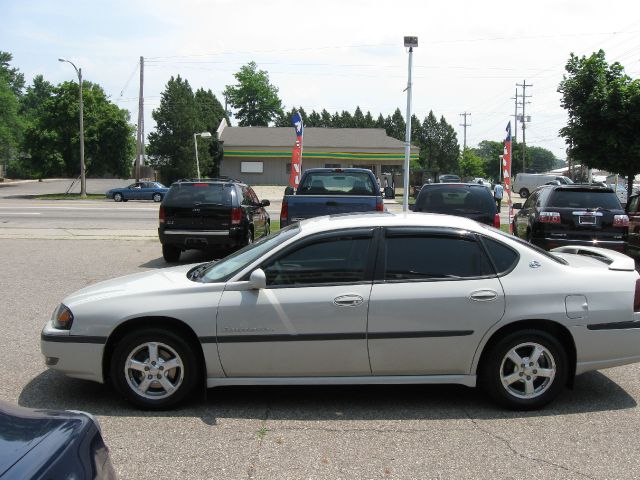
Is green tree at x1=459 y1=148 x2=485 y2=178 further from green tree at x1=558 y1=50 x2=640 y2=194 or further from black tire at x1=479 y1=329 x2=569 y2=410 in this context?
black tire at x1=479 y1=329 x2=569 y2=410

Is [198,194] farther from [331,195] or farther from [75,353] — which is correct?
[75,353]

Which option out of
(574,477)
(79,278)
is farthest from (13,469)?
(79,278)

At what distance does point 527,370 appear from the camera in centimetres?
485

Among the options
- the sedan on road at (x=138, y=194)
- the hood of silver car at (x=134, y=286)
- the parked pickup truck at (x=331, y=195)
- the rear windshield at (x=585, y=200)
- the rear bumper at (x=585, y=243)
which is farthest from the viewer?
the sedan on road at (x=138, y=194)

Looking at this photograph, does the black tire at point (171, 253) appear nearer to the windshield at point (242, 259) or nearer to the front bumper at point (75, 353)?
the windshield at point (242, 259)

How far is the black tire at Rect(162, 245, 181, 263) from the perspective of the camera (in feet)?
42.5

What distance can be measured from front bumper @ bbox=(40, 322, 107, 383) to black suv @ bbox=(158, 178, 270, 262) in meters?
7.53

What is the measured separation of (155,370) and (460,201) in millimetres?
8569

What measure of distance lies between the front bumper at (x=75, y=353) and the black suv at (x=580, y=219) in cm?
882

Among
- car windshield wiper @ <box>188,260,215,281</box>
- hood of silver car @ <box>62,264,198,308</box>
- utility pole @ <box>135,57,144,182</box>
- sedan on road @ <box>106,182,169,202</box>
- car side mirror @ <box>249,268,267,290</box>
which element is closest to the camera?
car side mirror @ <box>249,268,267,290</box>

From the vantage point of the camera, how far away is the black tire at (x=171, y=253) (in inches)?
510

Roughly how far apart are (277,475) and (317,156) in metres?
56.8

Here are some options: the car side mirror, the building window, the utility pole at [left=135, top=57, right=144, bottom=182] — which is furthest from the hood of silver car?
the building window

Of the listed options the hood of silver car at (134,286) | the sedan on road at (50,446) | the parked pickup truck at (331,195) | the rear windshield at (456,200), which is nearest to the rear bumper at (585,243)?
the rear windshield at (456,200)
